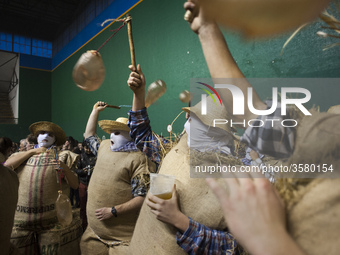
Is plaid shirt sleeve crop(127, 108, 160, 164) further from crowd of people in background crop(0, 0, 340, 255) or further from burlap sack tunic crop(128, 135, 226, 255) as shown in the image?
burlap sack tunic crop(128, 135, 226, 255)

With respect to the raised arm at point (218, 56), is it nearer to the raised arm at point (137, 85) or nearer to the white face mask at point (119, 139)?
the raised arm at point (137, 85)

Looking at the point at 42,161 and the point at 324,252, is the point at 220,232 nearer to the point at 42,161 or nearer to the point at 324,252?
the point at 324,252

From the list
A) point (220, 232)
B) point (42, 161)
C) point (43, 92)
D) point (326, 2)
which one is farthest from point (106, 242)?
point (43, 92)

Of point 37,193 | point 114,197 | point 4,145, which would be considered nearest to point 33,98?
point 4,145

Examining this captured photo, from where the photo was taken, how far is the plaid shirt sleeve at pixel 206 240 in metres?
0.62

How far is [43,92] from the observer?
6.45 metres

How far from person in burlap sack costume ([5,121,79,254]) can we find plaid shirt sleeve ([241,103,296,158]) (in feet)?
5.61

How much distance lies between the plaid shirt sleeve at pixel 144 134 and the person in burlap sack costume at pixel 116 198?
58 cm

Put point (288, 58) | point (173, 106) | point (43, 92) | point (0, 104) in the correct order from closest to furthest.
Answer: point (288, 58), point (0, 104), point (173, 106), point (43, 92)

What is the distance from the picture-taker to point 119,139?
174cm

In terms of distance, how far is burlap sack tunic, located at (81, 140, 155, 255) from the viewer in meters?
1.58

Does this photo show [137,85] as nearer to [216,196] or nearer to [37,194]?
[216,196]

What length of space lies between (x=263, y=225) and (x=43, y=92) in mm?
7162

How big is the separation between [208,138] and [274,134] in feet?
0.77
